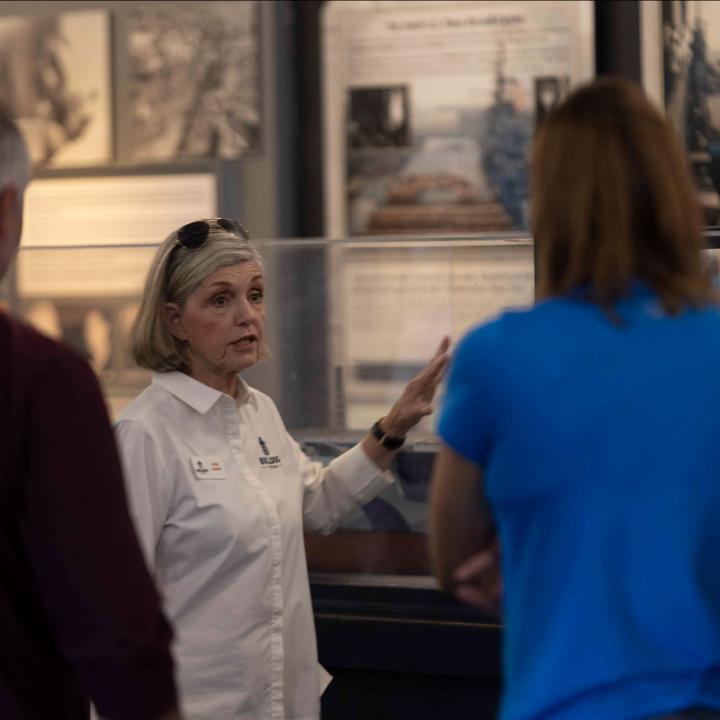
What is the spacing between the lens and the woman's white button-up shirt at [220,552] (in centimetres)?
242

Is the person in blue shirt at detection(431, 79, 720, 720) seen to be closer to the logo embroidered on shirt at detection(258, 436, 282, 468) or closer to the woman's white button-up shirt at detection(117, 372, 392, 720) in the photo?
the woman's white button-up shirt at detection(117, 372, 392, 720)

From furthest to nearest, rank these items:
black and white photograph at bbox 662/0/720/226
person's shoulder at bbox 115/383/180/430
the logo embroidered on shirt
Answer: black and white photograph at bbox 662/0/720/226 → the logo embroidered on shirt → person's shoulder at bbox 115/383/180/430

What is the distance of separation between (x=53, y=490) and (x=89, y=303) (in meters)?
2.13

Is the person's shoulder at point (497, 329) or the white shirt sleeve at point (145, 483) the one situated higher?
the person's shoulder at point (497, 329)

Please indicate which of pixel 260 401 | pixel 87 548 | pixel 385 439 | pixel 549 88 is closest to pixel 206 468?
pixel 260 401

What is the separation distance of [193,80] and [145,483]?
8.79ft

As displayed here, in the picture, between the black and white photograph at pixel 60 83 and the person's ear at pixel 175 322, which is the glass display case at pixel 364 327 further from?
the black and white photograph at pixel 60 83

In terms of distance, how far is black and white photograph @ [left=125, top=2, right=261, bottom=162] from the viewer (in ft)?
15.6

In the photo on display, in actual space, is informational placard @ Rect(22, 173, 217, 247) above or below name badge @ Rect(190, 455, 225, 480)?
above

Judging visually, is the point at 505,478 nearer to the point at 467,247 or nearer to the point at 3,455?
the point at 3,455

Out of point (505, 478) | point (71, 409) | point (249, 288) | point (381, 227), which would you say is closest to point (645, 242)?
point (505, 478)

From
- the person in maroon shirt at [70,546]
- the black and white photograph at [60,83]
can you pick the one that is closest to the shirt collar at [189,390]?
the person in maroon shirt at [70,546]

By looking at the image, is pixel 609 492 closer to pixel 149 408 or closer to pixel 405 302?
pixel 149 408

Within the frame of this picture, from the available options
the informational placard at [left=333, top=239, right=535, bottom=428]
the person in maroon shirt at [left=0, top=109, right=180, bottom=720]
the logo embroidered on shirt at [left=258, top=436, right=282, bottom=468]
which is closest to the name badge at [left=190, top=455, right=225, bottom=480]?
the logo embroidered on shirt at [left=258, top=436, right=282, bottom=468]
